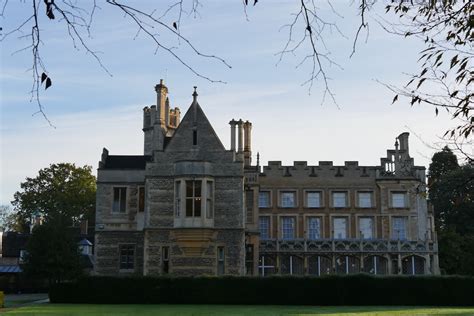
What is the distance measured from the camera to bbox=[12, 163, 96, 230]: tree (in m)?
59.2

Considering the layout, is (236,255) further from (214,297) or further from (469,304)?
(469,304)

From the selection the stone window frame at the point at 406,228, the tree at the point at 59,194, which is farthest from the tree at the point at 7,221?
the stone window frame at the point at 406,228

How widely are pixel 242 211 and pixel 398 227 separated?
14763 mm

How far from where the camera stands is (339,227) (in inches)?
1727

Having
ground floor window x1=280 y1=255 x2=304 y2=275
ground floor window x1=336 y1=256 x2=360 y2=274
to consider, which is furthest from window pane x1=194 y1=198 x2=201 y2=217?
ground floor window x1=336 y1=256 x2=360 y2=274

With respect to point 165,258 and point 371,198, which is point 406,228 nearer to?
point 371,198

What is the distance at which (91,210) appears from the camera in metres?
59.7

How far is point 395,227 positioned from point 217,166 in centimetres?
1583

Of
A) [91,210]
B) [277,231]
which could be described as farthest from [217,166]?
[91,210]

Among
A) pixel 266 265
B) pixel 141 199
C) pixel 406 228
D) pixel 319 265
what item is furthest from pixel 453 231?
pixel 141 199

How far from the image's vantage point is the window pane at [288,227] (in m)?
44.1

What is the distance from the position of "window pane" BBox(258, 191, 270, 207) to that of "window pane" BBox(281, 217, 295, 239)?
5.06 ft

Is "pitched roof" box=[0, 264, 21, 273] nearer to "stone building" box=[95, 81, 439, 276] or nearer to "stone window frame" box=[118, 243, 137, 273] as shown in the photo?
"stone building" box=[95, 81, 439, 276]

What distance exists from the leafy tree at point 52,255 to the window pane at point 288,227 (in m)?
13.8
